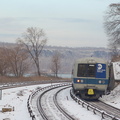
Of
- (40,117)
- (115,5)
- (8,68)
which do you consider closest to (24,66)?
(8,68)

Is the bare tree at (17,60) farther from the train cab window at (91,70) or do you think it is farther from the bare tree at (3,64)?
the train cab window at (91,70)

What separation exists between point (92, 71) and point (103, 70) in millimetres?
889

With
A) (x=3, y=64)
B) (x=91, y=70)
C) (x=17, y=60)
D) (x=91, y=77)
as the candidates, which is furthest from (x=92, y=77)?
(x=17, y=60)

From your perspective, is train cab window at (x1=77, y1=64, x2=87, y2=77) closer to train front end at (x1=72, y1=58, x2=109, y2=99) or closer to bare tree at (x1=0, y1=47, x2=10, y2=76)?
train front end at (x1=72, y1=58, x2=109, y2=99)

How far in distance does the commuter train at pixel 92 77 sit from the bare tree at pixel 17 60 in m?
50.6

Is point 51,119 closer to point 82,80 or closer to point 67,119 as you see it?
point 67,119

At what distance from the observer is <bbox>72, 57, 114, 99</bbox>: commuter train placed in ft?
75.4

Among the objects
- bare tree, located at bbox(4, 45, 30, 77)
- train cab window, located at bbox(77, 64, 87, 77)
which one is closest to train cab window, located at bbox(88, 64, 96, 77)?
train cab window, located at bbox(77, 64, 87, 77)

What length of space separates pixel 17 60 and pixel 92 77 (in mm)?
55059

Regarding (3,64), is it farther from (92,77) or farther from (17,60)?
(92,77)

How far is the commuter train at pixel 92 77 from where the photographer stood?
23.0 meters

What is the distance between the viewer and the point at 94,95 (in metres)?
23.7

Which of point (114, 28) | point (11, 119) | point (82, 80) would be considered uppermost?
point (114, 28)

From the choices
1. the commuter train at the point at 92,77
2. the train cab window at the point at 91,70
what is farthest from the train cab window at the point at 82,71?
the train cab window at the point at 91,70
